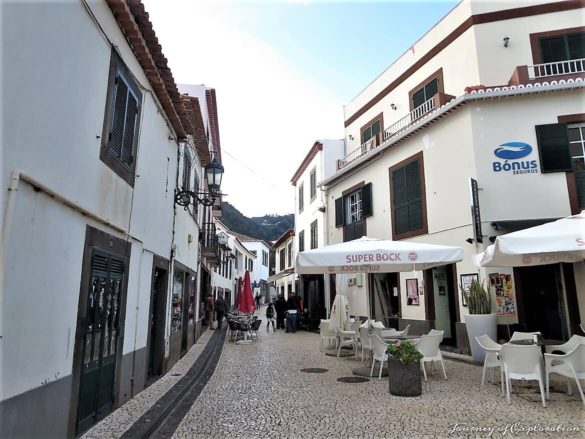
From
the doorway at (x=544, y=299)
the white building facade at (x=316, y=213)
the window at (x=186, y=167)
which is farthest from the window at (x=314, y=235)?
the doorway at (x=544, y=299)

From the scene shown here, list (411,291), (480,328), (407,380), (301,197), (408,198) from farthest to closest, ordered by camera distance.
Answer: (301,197) < (408,198) < (411,291) < (480,328) < (407,380)

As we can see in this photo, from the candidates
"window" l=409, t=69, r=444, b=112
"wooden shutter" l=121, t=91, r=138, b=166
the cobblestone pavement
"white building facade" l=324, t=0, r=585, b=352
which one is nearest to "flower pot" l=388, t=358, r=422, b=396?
the cobblestone pavement

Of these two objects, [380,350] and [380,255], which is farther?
[380,350]

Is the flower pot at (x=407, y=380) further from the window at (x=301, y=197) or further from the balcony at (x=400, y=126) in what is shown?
the window at (x=301, y=197)

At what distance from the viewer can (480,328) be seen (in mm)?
8812

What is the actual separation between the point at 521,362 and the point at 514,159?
6507 millimetres

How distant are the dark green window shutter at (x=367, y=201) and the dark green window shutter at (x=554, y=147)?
6.03 m

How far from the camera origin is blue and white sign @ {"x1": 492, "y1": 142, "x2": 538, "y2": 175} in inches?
404

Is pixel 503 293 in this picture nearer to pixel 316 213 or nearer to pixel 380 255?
pixel 380 255

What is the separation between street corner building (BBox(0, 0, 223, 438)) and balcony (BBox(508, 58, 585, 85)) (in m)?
8.93

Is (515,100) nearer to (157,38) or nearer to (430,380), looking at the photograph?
(430,380)

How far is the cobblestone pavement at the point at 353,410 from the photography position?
4.55m

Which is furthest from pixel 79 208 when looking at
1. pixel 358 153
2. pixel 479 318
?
pixel 358 153

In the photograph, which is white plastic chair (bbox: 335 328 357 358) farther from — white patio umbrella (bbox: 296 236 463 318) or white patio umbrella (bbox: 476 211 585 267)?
white patio umbrella (bbox: 476 211 585 267)
